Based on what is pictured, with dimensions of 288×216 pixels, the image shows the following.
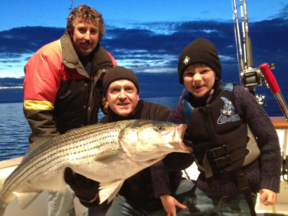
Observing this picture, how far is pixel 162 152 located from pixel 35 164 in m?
1.26

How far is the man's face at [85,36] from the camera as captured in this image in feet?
10.3

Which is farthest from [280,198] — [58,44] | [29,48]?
[29,48]

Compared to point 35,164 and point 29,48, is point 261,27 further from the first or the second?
point 35,164

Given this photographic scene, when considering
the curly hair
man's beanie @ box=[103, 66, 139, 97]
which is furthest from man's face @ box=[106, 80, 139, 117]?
the curly hair

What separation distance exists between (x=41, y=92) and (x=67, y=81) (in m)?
0.35

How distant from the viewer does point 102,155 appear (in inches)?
81.7

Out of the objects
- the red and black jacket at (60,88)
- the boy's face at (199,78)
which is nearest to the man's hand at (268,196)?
the boy's face at (199,78)

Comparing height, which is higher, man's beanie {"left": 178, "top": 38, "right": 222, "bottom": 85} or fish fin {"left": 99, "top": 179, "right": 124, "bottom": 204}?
man's beanie {"left": 178, "top": 38, "right": 222, "bottom": 85}

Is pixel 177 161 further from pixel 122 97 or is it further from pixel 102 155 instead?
pixel 122 97

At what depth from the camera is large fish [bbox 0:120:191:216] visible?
6.30 ft

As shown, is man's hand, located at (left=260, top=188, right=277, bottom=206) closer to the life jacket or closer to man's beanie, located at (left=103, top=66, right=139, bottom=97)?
the life jacket

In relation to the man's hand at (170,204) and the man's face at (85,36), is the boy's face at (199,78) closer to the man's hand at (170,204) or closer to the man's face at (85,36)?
the man's hand at (170,204)

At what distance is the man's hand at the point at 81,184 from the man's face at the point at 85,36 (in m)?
Answer: 1.64

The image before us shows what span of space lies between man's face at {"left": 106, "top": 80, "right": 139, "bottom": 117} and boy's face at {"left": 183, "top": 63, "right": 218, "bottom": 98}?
1.82 ft
